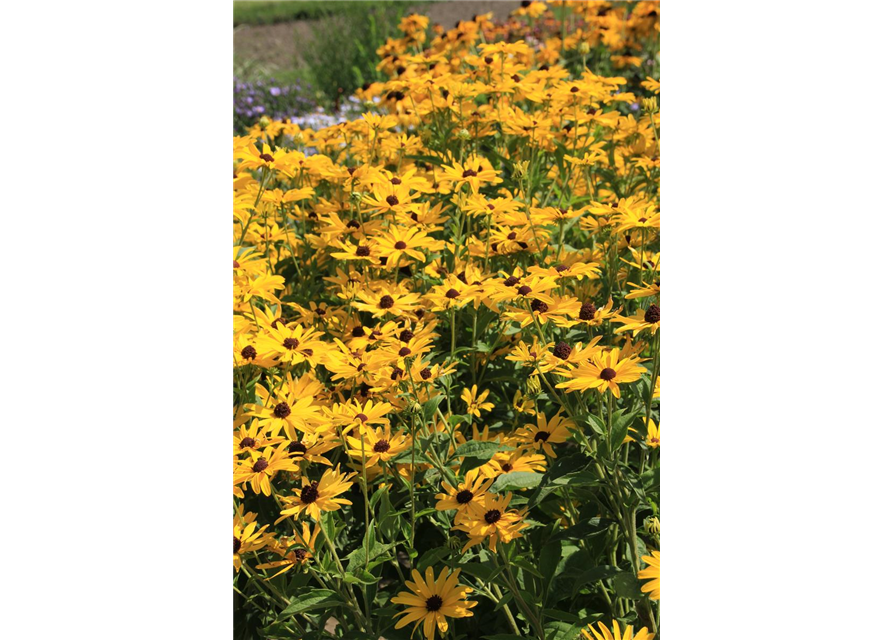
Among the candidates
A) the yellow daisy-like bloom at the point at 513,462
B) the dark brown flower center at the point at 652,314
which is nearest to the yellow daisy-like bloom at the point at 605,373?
the dark brown flower center at the point at 652,314

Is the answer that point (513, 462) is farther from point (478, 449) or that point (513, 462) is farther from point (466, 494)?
point (466, 494)

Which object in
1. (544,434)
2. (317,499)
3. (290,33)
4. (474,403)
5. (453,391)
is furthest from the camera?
(290,33)

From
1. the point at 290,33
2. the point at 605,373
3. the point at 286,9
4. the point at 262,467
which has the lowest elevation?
the point at 262,467

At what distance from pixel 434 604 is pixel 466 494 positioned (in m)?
0.19

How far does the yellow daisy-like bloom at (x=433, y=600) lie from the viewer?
128 cm

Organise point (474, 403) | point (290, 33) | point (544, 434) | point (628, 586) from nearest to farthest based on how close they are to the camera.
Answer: point (628, 586)
point (544, 434)
point (474, 403)
point (290, 33)

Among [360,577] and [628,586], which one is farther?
[360,577]

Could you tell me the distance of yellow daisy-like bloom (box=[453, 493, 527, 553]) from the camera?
1229 mm

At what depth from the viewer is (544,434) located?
153 centimetres

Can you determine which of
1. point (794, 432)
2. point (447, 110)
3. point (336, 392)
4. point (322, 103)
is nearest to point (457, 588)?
point (336, 392)

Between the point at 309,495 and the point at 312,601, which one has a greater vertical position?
the point at 309,495

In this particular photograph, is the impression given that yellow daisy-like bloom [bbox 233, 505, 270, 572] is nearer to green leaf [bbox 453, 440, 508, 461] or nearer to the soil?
green leaf [bbox 453, 440, 508, 461]

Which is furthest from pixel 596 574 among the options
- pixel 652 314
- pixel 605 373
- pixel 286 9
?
pixel 286 9

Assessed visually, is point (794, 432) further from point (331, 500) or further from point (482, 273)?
point (482, 273)
